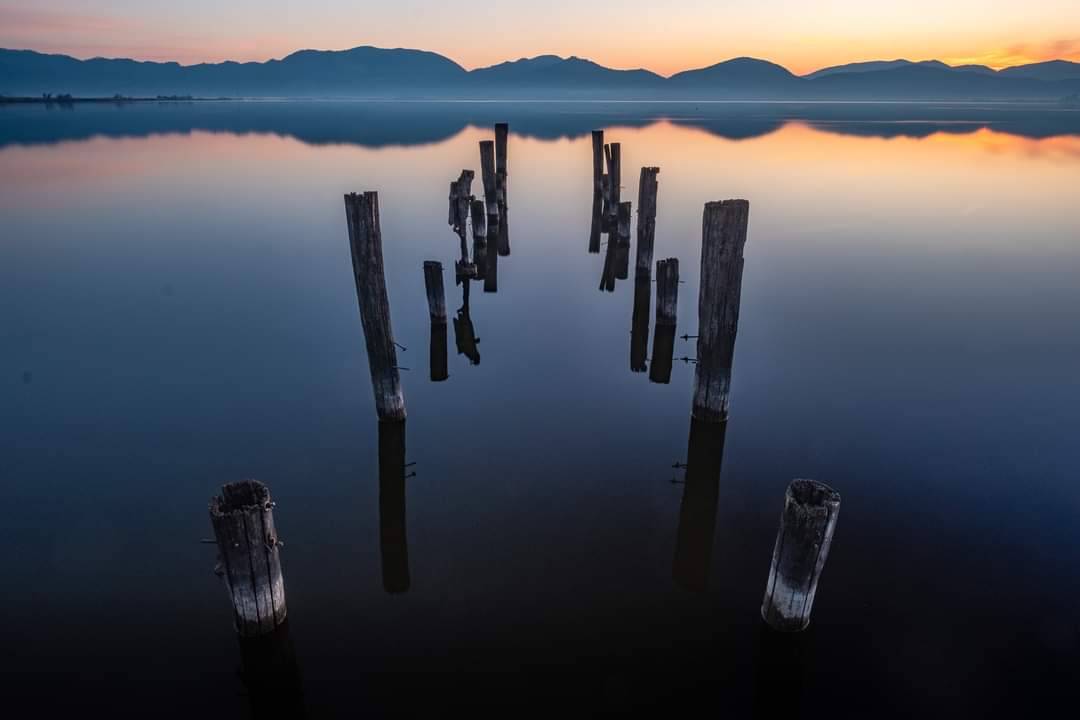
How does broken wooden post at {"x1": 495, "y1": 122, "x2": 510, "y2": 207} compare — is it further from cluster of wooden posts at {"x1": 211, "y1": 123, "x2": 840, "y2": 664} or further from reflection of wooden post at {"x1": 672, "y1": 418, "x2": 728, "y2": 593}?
reflection of wooden post at {"x1": 672, "y1": 418, "x2": 728, "y2": 593}

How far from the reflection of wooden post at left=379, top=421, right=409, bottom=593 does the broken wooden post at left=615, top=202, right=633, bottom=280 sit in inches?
420

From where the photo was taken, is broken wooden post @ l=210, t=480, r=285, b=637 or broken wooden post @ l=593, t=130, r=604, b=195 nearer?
broken wooden post @ l=210, t=480, r=285, b=637

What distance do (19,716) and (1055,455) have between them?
10.9 m

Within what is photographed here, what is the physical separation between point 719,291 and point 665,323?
5.05m

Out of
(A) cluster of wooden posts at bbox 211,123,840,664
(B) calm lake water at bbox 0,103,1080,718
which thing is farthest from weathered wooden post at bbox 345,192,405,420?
(B) calm lake water at bbox 0,103,1080,718

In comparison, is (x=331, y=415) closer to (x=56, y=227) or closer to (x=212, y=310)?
(x=212, y=310)

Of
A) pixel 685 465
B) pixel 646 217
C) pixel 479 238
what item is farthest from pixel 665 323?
pixel 479 238

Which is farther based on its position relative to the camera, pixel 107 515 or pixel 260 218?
pixel 260 218

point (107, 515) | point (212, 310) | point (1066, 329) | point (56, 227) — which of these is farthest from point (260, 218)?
point (1066, 329)

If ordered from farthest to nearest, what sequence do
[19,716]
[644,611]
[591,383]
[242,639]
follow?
[591,383], [644,611], [242,639], [19,716]

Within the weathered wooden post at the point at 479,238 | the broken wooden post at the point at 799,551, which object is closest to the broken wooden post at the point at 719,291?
the broken wooden post at the point at 799,551

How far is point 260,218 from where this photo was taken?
26.4 m

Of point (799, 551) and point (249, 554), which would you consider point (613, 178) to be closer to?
point (799, 551)

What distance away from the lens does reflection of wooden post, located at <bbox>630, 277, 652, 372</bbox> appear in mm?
11927
